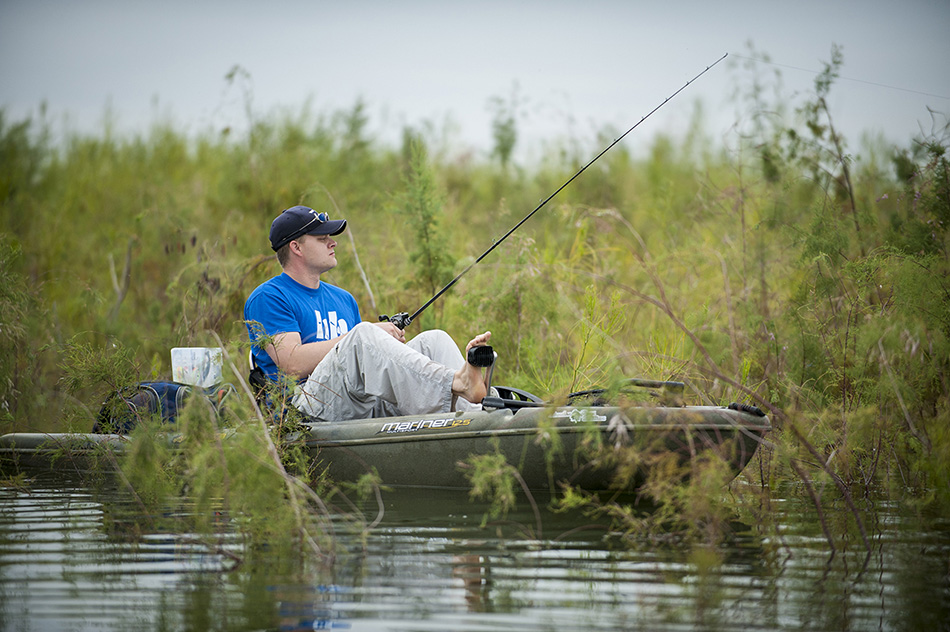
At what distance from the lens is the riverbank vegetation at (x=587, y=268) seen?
481 centimetres

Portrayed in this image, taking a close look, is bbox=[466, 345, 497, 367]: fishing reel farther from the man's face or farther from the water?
the man's face

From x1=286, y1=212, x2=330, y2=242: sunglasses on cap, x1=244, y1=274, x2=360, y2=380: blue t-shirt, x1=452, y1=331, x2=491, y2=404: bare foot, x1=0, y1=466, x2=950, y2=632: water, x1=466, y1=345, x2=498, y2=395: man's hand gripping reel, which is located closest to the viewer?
x1=0, y1=466, x2=950, y2=632: water

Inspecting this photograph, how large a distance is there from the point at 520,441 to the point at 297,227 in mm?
2073

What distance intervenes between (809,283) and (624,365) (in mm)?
1606

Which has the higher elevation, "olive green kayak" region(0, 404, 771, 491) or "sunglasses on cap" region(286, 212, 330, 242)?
"sunglasses on cap" region(286, 212, 330, 242)

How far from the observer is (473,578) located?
3.07m

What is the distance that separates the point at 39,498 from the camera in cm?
475

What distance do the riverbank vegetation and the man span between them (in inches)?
31.4

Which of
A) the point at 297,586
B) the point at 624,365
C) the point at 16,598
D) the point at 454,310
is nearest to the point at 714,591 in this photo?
the point at 297,586

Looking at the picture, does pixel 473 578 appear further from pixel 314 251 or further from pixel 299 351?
pixel 314 251

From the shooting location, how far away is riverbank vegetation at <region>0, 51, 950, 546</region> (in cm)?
481

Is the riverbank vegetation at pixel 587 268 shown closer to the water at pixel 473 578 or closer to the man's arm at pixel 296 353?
the water at pixel 473 578

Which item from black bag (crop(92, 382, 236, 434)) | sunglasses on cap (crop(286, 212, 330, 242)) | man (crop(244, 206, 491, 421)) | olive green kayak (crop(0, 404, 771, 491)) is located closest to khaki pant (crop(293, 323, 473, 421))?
man (crop(244, 206, 491, 421))

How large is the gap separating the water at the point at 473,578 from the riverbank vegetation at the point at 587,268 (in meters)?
0.28
